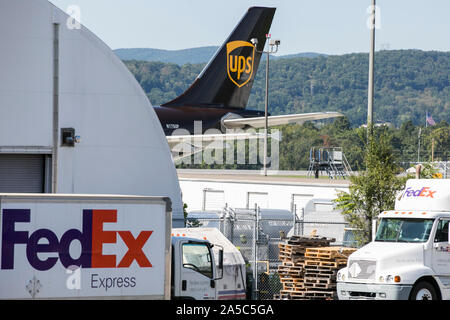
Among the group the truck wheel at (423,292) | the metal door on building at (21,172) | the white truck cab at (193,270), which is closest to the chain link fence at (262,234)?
the white truck cab at (193,270)

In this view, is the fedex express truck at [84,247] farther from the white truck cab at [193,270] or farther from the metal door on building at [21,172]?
the metal door on building at [21,172]

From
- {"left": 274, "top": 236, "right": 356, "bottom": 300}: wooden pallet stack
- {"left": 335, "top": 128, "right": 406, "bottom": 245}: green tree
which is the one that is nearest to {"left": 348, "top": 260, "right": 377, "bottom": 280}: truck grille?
{"left": 274, "top": 236, "right": 356, "bottom": 300}: wooden pallet stack

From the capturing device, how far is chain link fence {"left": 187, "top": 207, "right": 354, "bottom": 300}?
22327 millimetres

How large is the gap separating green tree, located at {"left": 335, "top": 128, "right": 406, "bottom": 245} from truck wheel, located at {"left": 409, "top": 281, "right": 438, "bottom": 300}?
545cm

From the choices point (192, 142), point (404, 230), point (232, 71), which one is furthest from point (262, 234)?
point (232, 71)

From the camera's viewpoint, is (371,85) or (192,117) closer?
(371,85)

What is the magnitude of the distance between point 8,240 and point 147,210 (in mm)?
2523

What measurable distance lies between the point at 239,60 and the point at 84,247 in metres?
34.9

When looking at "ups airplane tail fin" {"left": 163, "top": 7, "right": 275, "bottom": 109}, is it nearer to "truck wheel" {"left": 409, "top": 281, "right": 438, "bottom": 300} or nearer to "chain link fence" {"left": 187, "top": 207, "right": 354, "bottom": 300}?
"chain link fence" {"left": 187, "top": 207, "right": 354, "bottom": 300}

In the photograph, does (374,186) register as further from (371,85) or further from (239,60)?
(239,60)

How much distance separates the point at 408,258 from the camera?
57.2 feet

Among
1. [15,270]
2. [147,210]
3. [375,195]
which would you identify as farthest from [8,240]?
[375,195]

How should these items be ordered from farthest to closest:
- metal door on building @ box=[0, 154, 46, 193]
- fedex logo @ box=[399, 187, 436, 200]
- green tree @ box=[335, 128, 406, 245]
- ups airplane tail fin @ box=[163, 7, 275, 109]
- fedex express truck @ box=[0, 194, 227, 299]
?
ups airplane tail fin @ box=[163, 7, 275, 109]
green tree @ box=[335, 128, 406, 245]
metal door on building @ box=[0, 154, 46, 193]
fedex logo @ box=[399, 187, 436, 200]
fedex express truck @ box=[0, 194, 227, 299]

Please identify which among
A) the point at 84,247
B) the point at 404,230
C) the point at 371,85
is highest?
the point at 371,85
